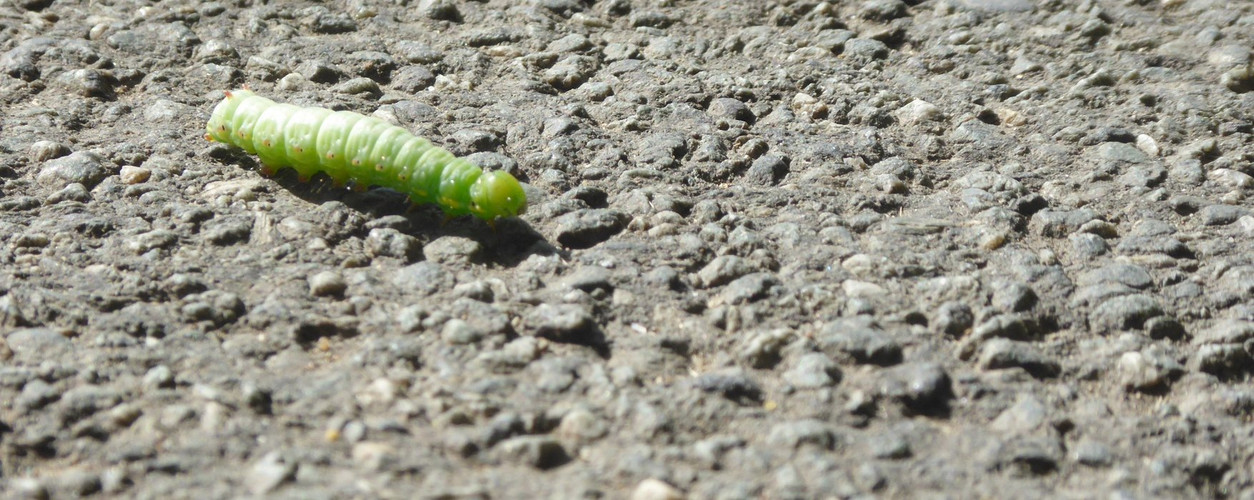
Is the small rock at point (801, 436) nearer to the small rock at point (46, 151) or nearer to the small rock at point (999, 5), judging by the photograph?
the small rock at point (46, 151)

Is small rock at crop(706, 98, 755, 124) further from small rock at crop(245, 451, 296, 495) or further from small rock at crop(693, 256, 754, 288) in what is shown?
small rock at crop(245, 451, 296, 495)

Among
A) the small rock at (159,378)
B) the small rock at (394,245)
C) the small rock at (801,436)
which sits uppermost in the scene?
the small rock at (159,378)

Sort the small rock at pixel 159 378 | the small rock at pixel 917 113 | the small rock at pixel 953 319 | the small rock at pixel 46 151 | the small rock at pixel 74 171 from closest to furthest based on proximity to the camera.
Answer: the small rock at pixel 159 378 < the small rock at pixel 953 319 < the small rock at pixel 74 171 < the small rock at pixel 46 151 < the small rock at pixel 917 113

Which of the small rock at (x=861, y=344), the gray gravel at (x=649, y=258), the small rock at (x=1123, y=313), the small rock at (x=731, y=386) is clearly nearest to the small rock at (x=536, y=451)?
the gray gravel at (x=649, y=258)

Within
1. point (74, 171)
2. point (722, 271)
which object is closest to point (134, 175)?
point (74, 171)

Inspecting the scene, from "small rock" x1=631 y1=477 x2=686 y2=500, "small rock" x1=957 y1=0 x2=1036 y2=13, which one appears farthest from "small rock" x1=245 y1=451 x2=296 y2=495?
"small rock" x1=957 y1=0 x2=1036 y2=13

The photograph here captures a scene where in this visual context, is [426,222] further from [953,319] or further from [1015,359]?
[1015,359]
